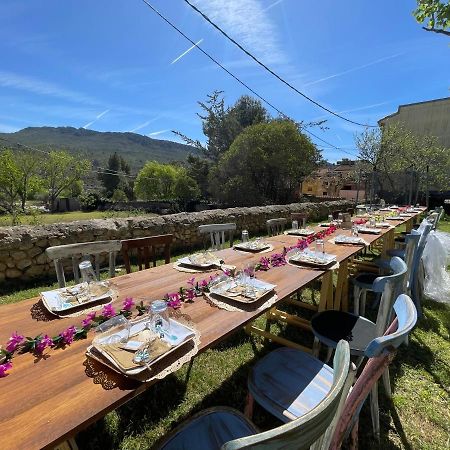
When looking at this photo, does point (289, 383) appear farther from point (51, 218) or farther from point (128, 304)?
point (51, 218)

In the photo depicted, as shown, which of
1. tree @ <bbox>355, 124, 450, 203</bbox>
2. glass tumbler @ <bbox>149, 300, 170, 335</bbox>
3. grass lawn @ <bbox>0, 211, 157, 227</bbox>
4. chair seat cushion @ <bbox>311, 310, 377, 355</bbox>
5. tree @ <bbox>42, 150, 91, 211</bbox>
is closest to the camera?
glass tumbler @ <bbox>149, 300, 170, 335</bbox>

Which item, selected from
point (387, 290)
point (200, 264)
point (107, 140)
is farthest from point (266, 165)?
point (107, 140)

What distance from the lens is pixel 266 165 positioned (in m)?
14.5

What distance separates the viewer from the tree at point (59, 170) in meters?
26.9

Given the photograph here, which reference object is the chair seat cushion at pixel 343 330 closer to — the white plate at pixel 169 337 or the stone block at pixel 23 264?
the white plate at pixel 169 337

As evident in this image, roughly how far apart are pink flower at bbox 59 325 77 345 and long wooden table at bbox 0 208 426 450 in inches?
1.0

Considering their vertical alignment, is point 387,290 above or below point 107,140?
below

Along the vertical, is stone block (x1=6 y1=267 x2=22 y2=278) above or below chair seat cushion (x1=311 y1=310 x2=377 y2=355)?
below

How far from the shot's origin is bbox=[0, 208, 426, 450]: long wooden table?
75 cm

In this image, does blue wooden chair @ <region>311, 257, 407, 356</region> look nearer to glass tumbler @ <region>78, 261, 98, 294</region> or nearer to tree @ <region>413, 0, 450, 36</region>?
glass tumbler @ <region>78, 261, 98, 294</region>

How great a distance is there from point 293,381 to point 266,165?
13.7 meters

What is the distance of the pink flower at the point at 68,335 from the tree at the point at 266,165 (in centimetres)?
1357

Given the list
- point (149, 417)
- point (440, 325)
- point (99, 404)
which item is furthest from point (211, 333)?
point (440, 325)

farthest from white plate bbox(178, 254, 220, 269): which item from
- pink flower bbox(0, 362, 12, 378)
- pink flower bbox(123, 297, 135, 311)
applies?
pink flower bbox(0, 362, 12, 378)
